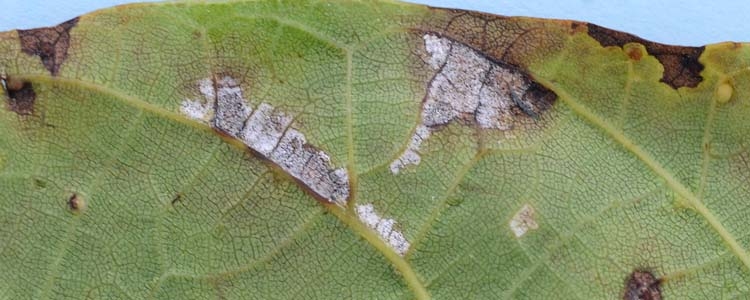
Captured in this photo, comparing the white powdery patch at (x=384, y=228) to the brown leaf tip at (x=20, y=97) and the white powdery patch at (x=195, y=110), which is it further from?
the brown leaf tip at (x=20, y=97)

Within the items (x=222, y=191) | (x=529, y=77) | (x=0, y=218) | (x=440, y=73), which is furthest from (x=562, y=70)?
(x=0, y=218)

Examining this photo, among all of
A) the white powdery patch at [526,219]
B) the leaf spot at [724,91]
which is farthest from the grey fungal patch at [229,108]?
the leaf spot at [724,91]

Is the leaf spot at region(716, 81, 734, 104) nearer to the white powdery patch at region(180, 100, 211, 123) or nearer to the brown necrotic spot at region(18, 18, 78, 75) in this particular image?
the white powdery patch at region(180, 100, 211, 123)

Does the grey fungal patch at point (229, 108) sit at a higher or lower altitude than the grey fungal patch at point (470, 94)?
lower

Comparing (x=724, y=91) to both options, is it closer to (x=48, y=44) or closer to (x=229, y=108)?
(x=229, y=108)

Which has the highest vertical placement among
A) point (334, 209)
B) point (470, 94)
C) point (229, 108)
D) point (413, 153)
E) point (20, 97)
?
point (470, 94)

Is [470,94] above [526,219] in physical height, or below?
above

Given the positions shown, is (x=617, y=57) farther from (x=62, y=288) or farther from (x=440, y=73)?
(x=62, y=288)

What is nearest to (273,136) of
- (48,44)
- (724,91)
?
(48,44)
